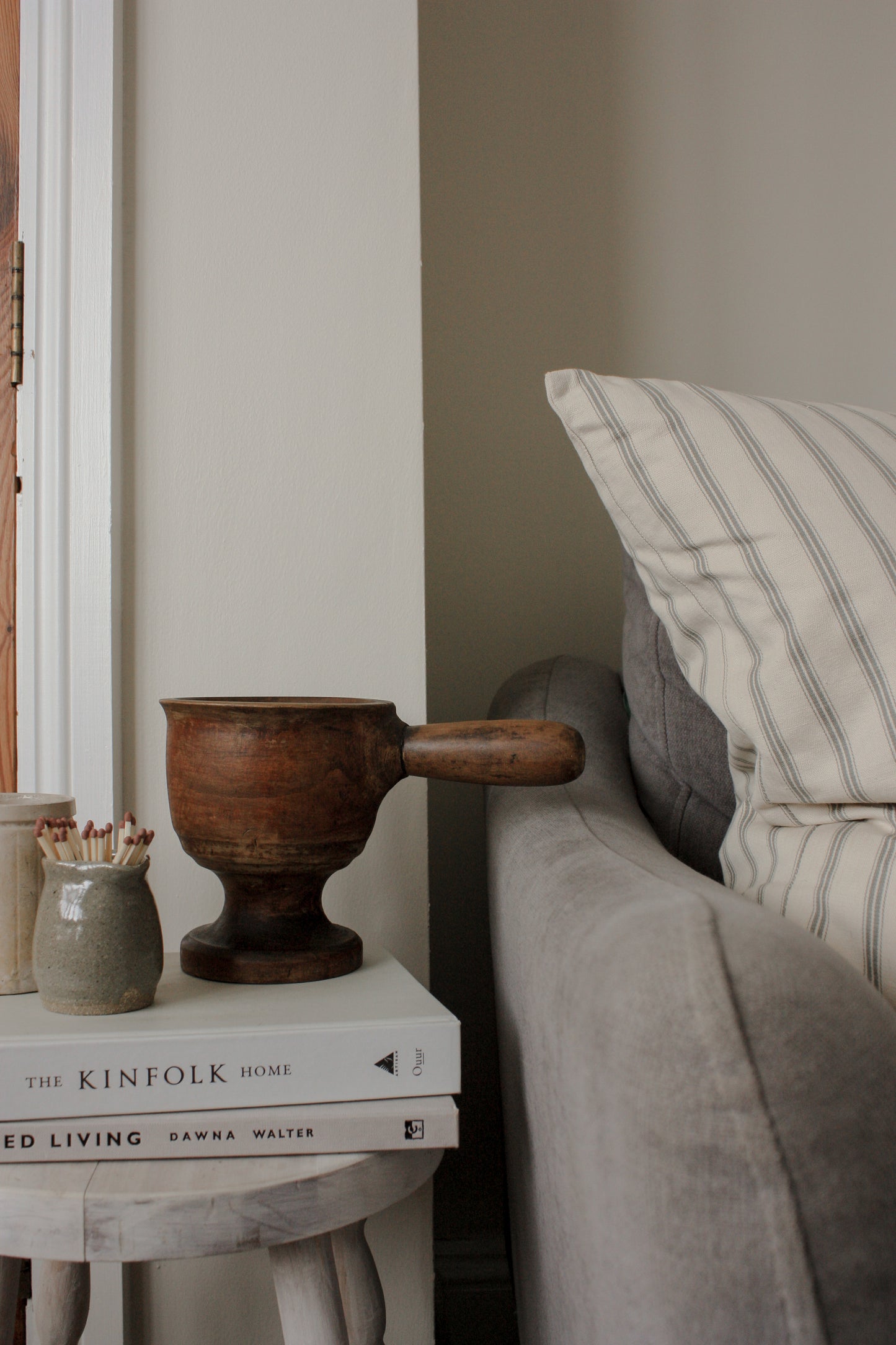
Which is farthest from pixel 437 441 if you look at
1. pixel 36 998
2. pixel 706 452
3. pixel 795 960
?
pixel 795 960

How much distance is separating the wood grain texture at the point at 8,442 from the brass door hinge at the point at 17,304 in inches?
1.2

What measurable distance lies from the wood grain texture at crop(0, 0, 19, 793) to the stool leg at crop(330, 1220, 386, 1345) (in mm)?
497

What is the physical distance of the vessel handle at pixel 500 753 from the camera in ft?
1.96

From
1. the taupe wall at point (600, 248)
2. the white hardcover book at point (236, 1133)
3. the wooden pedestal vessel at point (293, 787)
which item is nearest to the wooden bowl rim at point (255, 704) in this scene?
the wooden pedestal vessel at point (293, 787)

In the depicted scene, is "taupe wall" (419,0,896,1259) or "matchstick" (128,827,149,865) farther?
"taupe wall" (419,0,896,1259)

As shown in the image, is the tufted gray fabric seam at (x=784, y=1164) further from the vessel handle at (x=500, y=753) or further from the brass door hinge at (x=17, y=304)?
the brass door hinge at (x=17, y=304)

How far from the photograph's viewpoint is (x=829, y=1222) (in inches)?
12.1

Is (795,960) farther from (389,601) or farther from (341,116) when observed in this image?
(341,116)

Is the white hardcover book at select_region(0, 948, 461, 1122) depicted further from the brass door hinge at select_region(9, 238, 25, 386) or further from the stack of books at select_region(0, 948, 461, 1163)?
the brass door hinge at select_region(9, 238, 25, 386)

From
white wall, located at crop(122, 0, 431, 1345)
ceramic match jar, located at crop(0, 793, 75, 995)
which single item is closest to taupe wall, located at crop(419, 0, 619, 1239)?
white wall, located at crop(122, 0, 431, 1345)

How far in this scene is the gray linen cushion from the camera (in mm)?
752

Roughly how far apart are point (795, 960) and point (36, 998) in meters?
0.46

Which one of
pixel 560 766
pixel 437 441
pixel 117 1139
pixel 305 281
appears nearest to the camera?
pixel 117 1139

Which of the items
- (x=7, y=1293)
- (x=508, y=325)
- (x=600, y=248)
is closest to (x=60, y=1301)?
(x=7, y=1293)
